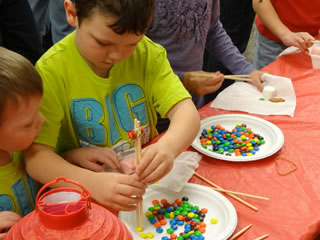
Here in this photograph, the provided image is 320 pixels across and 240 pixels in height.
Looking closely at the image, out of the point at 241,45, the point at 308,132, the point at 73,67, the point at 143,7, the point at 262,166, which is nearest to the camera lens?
the point at 143,7

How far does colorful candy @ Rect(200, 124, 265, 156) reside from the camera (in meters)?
1.16

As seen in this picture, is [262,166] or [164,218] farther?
[262,166]

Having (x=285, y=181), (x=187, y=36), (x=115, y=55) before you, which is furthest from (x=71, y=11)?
(x=285, y=181)

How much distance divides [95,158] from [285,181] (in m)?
0.51

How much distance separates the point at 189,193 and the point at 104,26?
0.47m

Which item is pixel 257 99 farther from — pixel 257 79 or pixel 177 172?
pixel 177 172

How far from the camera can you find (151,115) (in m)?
1.18

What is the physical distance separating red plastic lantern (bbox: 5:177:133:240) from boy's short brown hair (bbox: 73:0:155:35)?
16.6 inches

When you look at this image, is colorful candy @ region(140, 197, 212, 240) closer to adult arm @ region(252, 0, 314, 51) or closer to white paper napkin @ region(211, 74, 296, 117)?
white paper napkin @ region(211, 74, 296, 117)

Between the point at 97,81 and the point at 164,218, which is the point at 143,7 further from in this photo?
the point at 164,218

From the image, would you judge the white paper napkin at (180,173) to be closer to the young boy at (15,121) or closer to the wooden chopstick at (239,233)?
the wooden chopstick at (239,233)

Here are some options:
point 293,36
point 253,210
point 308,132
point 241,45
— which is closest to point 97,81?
point 253,210

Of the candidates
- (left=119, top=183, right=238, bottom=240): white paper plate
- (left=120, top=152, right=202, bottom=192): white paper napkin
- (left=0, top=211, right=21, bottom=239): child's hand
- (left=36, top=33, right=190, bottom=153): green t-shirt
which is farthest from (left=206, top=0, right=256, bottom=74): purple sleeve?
(left=0, top=211, right=21, bottom=239): child's hand

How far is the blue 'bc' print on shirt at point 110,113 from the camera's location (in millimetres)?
1021
